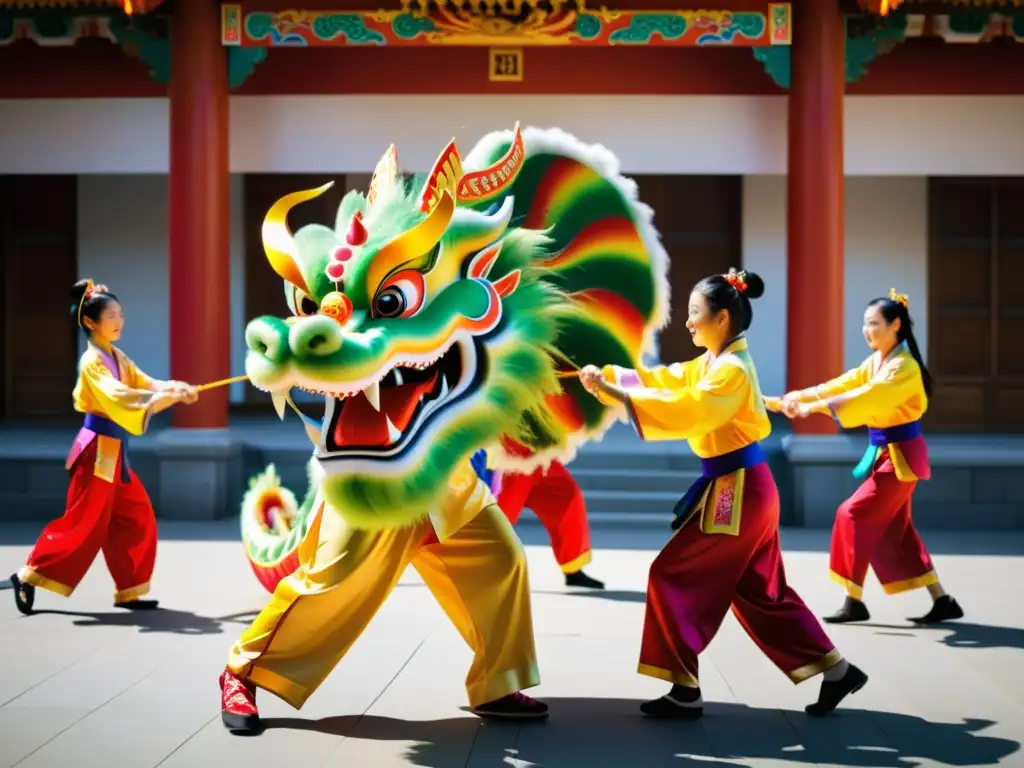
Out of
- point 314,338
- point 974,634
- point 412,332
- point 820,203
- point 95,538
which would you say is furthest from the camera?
point 820,203

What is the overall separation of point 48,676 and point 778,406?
283cm

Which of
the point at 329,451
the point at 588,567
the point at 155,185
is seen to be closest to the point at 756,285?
the point at 329,451

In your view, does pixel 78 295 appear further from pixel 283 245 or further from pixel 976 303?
pixel 976 303

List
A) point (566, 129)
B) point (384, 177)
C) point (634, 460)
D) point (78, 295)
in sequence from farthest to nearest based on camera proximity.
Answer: point (566, 129)
point (634, 460)
point (78, 295)
point (384, 177)

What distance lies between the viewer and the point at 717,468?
437 centimetres

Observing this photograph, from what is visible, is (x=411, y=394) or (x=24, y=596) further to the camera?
(x=24, y=596)

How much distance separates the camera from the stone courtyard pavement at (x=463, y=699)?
3.97 m

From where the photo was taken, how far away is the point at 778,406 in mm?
4980

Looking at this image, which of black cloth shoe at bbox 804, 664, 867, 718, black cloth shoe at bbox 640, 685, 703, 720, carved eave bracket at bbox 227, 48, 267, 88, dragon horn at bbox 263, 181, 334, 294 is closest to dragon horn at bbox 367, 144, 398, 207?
dragon horn at bbox 263, 181, 334, 294

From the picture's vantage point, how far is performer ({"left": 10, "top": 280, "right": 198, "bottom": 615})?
5.97m

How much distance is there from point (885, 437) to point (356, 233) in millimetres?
2875

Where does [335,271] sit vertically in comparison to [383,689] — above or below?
above

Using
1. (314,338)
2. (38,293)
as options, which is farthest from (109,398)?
(38,293)

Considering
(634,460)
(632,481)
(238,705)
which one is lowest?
(238,705)
